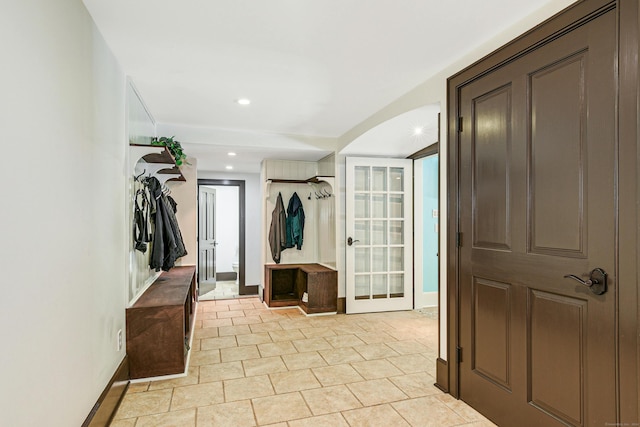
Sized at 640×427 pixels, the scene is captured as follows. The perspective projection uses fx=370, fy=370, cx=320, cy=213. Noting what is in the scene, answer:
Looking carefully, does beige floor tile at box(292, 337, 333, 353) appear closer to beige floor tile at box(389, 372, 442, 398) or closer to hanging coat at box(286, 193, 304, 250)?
beige floor tile at box(389, 372, 442, 398)

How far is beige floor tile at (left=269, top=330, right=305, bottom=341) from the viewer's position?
3947 mm

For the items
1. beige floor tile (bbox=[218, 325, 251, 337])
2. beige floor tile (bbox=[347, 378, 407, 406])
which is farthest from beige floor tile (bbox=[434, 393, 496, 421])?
beige floor tile (bbox=[218, 325, 251, 337])

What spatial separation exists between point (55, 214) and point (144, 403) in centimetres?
162

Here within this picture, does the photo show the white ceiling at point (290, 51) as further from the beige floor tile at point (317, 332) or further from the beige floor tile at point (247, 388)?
the beige floor tile at point (247, 388)

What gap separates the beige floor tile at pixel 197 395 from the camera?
2.53m

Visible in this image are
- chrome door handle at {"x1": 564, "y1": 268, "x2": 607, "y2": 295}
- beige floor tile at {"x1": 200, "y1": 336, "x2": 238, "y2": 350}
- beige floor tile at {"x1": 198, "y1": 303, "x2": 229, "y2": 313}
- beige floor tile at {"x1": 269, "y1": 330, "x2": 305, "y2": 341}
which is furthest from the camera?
beige floor tile at {"x1": 198, "y1": 303, "x2": 229, "y2": 313}

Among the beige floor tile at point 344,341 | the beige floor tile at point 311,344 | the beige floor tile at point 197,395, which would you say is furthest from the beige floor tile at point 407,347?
the beige floor tile at point 197,395

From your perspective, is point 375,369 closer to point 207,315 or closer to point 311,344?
point 311,344

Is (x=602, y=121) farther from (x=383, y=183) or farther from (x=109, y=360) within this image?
(x=383, y=183)

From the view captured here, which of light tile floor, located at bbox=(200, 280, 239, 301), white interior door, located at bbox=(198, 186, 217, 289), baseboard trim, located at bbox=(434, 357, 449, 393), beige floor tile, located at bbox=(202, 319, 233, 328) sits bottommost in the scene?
light tile floor, located at bbox=(200, 280, 239, 301)

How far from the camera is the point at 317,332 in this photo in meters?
4.15

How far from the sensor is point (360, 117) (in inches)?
159

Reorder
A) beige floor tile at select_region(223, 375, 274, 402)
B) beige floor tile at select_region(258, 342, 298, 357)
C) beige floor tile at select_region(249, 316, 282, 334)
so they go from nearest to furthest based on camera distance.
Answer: beige floor tile at select_region(223, 375, 274, 402), beige floor tile at select_region(258, 342, 298, 357), beige floor tile at select_region(249, 316, 282, 334)

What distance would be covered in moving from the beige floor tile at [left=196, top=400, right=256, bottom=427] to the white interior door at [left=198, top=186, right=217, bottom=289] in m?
4.66
